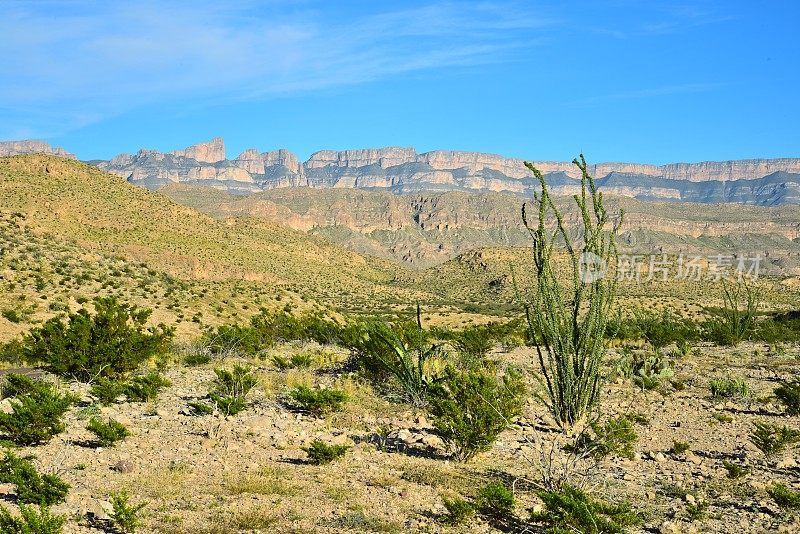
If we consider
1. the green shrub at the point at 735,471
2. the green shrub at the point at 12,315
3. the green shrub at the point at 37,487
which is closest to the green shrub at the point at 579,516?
the green shrub at the point at 735,471

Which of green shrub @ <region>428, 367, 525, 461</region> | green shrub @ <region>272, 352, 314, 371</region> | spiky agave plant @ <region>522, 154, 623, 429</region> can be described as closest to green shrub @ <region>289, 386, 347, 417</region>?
green shrub @ <region>428, 367, 525, 461</region>

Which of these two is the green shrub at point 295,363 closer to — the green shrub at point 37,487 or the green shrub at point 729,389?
the green shrub at point 729,389

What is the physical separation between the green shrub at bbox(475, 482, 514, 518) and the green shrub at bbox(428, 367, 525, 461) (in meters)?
2.00

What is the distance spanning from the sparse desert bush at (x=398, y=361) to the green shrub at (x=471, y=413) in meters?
2.27

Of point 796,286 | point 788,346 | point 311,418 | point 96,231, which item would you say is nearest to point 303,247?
point 96,231

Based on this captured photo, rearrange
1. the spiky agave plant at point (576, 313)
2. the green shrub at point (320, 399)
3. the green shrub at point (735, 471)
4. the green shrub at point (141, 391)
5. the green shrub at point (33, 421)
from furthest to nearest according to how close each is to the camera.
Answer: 1. the green shrub at point (141, 391)
2. the green shrub at point (320, 399)
3. the spiky agave plant at point (576, 313)
4. the green shrub at point (33, 421)
5. the green shrub at point (735, 471)

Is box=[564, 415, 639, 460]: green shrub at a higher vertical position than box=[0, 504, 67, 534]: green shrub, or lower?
lower

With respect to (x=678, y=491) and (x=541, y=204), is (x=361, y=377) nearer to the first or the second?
(x=541, y=204)

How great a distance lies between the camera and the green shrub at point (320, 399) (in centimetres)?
1009

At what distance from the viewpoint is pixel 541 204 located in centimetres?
930

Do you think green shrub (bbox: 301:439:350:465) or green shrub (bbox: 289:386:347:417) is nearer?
green shrub (bbox: 301:439:350:465)

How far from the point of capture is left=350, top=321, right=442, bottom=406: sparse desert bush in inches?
441

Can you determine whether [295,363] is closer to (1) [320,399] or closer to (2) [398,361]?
(2) [398,361]

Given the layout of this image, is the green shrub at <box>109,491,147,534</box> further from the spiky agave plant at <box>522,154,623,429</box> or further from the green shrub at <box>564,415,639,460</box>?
the spiky agave plant at <box>522,154,623,429</box>
